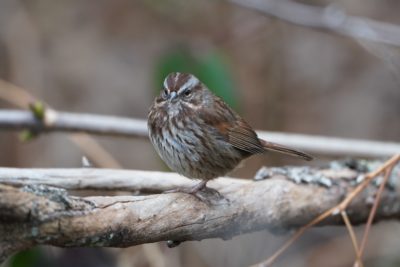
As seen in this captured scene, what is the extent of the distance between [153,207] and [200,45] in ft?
11.1

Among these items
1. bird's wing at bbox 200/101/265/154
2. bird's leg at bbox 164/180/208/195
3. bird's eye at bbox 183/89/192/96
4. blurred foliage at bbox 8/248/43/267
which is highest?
bird's eye at bbox 183/89/192/96

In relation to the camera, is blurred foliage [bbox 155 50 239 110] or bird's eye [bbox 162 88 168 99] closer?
bird's eye [bbox 162 88 168 99]

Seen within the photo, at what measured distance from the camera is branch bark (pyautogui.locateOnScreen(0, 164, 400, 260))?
2043 millimetres

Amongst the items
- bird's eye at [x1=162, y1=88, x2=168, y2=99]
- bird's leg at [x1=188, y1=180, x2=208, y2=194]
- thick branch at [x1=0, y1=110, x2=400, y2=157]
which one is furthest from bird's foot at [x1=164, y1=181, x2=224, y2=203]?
thick branch at [x1=0, y1=110, x2=400, y2=157]

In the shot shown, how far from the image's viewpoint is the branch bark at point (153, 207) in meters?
2.04

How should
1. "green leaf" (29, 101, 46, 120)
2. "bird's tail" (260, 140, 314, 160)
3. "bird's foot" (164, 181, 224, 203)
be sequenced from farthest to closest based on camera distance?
"green leaf" (29, 101, 46, 120) < "bird's tail" (260, 140, 314, 160) < "bird's foot" (164, 181, 224, 203)

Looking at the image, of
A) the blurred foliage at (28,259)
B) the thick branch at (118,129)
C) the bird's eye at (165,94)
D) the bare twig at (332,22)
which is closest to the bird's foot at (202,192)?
the bird's eye at (165,94)

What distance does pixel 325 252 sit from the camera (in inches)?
224

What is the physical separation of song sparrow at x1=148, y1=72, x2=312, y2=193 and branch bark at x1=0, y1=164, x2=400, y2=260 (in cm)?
10

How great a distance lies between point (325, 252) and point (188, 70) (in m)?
2.34

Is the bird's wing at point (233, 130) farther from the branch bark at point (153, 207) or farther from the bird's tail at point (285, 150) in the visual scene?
the branch bark at point (153, 207)

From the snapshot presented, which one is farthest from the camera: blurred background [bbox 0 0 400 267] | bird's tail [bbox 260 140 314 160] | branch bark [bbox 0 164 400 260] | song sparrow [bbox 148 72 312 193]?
blurred background [bbox 0 0 400 267]

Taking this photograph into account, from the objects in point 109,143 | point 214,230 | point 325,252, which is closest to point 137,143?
point 109,143

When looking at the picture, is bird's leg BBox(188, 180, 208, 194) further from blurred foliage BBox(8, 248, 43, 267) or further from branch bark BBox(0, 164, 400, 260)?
blurred foliage BBox(8, 248, 43, 267)
